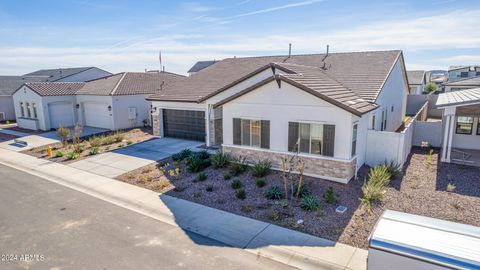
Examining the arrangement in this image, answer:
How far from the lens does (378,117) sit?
54.1ft

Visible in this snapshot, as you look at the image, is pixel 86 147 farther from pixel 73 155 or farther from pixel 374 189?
pixel 374 189

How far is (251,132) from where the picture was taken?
14.3 metres

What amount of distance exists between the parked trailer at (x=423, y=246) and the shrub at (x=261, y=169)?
690 centimetres

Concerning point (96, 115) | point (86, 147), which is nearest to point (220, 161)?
point (86, 147)

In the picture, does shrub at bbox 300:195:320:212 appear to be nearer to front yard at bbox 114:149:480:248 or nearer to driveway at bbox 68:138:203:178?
front yard at bbox 114:149:480:248

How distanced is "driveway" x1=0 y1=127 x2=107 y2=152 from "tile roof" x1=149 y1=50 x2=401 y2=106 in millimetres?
7503

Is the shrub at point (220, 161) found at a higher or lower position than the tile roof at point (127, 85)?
lower

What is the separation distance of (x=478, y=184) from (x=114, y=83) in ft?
84.7

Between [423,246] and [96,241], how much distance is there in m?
7.88

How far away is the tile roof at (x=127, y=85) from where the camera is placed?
25.5m

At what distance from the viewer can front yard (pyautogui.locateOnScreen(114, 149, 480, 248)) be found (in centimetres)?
937

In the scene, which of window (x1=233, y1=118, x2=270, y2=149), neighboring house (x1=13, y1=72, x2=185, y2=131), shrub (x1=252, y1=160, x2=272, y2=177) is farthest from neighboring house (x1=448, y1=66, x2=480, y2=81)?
shrub (x1=252, y1=160, x2=272, y2=177)

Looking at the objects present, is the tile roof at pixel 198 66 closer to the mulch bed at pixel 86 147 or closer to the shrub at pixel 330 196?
the mulch bed at pixel 86 147

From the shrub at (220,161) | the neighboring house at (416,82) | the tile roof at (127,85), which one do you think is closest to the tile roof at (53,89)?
the tile roof at (127,85)
